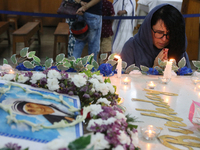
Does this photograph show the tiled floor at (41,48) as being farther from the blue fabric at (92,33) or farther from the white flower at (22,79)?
the white flower at (22,79)

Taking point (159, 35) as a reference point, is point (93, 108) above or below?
below

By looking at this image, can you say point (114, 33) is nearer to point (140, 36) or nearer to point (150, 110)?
point (140, 36)

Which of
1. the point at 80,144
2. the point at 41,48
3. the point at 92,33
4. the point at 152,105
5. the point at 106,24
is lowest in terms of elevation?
the point at 41,48

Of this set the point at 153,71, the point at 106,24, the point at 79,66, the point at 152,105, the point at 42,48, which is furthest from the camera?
the point at 42,48

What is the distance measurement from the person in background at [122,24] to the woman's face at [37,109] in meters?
3.61

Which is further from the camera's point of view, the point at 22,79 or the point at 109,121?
the point at 22,79

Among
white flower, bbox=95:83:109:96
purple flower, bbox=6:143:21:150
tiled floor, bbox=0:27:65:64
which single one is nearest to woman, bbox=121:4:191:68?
white flower, bbox=95:83:109:96

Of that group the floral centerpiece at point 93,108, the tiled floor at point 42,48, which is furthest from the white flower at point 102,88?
the tiled floor at point 42,48

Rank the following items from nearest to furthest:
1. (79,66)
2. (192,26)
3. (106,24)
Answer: (79,66), (106,24), (192,26)

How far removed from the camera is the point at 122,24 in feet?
14.4

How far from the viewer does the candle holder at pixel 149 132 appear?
971 millimetres

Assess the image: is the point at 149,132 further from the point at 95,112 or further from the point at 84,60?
the point at 84,60

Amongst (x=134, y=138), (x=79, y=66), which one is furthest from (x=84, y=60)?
(x=134, y=138)

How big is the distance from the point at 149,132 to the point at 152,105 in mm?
380
